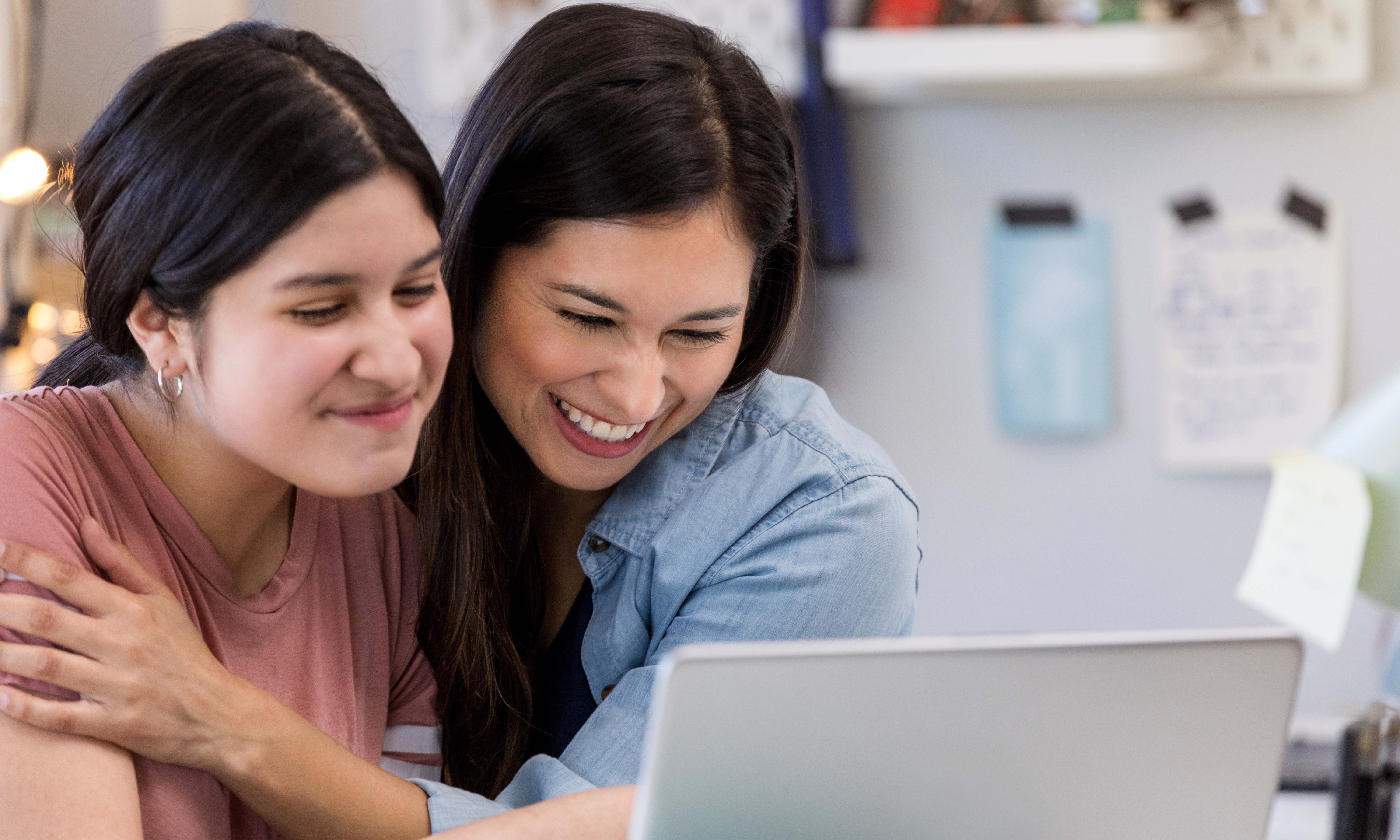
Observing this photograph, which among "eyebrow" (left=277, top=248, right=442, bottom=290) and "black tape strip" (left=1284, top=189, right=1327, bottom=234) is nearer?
"eyebrow" (left=277, top=248, right=442, bottom=290)

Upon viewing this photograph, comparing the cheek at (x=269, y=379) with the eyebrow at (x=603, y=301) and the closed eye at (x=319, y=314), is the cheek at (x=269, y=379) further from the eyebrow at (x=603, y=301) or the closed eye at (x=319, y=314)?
the eyebrow at (x=603, y=301)

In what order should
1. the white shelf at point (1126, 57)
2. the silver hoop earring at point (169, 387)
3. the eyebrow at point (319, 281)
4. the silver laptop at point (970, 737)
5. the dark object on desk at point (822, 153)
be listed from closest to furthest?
1. the silver laptop at point (970, 737)
2. the eyebrow at point (319, 281)
3. the silver hoop earring at point (169, 387)
4. the white shelf at point (1126, 57)
5. the dark object on desk at point (822, 153)

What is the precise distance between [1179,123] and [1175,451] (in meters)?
0.46

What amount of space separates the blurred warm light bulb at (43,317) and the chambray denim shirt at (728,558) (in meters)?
0.84

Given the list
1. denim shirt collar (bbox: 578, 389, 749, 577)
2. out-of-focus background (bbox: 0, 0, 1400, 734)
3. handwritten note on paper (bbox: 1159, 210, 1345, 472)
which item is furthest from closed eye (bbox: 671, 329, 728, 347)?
handwritten note on paper (bbox: 1159, 210, 1345, 472)

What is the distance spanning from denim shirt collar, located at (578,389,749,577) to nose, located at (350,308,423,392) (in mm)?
322

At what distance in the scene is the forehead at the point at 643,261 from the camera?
0.99m

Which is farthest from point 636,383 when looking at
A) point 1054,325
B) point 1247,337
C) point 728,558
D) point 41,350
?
point 1247,337

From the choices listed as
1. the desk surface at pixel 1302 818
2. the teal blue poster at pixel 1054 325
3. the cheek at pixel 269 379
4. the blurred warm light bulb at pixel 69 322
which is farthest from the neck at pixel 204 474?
the teal blue poster at pixel 1054 325

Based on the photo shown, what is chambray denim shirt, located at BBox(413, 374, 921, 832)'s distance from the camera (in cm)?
104

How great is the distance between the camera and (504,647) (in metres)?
1.16

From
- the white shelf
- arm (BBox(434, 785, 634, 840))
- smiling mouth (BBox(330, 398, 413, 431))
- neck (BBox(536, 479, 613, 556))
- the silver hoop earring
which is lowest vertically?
arm (BBox(434, 785, 634, 840))

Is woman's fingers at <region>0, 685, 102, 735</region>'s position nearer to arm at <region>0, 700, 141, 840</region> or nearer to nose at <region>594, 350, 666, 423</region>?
arm at <region>0, 700, 141, 840</region>

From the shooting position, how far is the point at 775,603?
1.05m
